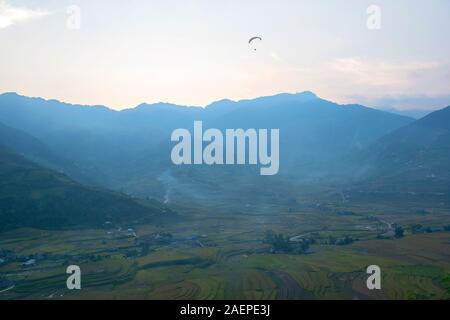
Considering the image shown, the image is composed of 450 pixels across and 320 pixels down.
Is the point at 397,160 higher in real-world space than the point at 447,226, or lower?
higher

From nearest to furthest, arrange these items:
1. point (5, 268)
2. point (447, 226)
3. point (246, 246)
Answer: point (5, 268), point (246, 246), point (447, 226)

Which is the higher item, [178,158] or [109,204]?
[178,158]

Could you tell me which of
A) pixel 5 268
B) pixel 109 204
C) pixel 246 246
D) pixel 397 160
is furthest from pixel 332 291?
pixel 397 160

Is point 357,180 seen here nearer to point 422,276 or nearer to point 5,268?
point 422,276

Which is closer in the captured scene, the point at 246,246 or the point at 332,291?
the point at 332,291

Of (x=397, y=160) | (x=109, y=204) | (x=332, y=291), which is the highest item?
(x=397, y=160)
